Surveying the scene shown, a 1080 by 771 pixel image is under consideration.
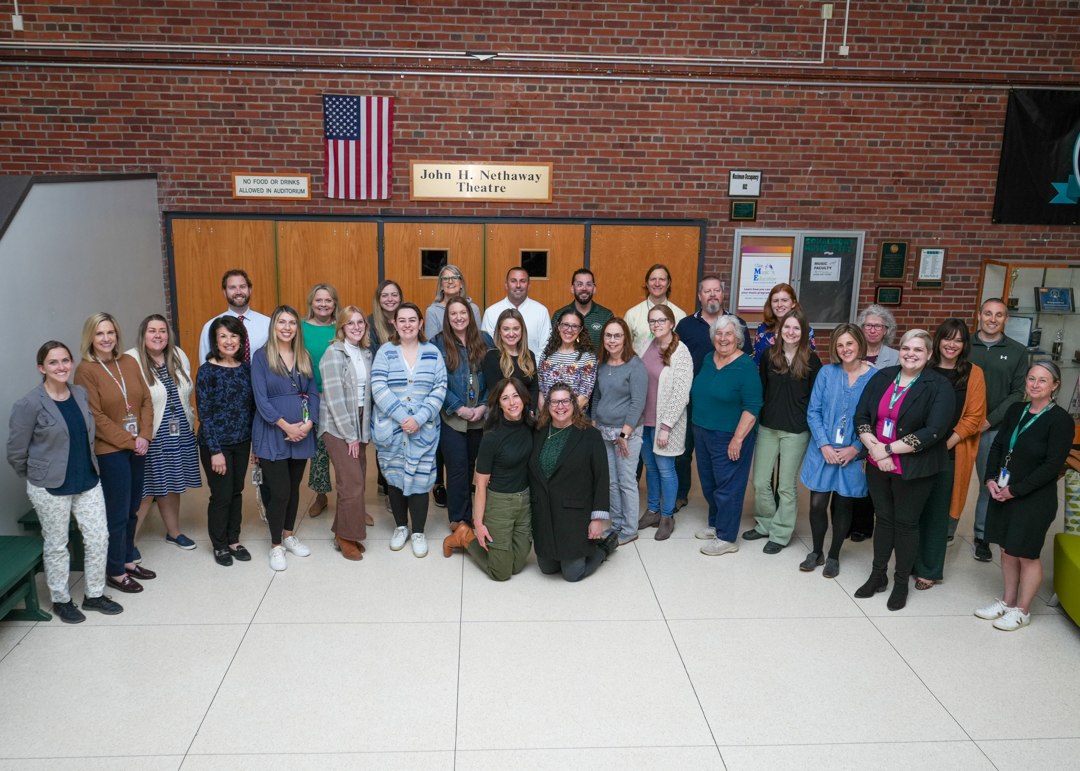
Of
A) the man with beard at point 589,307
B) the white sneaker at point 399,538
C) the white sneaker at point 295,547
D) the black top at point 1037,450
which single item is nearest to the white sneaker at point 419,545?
the white sneaker at point 399,538

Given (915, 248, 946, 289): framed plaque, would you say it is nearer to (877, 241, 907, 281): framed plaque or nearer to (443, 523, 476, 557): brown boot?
(877, 241, 907, 281): framed plaque

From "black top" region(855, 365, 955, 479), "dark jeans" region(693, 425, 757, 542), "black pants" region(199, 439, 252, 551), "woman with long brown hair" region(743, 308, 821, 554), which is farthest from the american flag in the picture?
"black top" region(855, 365, 955, 479)

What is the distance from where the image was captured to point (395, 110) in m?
6.69

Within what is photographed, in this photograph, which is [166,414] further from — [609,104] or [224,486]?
[609,104]

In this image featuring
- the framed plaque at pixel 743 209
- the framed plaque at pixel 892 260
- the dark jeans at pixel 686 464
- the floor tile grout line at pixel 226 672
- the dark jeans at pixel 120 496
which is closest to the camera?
the floor tile grout line at pixel 226 672

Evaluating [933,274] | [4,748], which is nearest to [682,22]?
[933,274]

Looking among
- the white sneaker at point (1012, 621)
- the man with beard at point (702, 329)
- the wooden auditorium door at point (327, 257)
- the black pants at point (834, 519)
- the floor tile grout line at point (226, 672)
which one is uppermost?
the wooden auditorium door at point (327, 257)

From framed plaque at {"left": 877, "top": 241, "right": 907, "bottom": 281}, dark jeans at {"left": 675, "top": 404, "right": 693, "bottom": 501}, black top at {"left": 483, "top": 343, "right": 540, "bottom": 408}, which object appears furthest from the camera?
framed plaque at {"left": 877, "top": 241, "right": 907, "bottom": 281}

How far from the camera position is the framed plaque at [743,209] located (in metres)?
7.00

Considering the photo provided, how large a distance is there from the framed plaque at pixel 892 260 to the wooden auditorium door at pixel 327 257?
451 centimetres

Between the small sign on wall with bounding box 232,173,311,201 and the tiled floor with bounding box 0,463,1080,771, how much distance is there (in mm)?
3348

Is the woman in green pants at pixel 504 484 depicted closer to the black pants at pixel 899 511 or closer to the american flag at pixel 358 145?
the black pants at pixel 899 511

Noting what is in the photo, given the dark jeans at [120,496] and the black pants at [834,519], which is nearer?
the dark jeans at [120,496]

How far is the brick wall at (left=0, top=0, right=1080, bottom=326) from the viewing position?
6.52 meters
